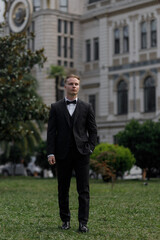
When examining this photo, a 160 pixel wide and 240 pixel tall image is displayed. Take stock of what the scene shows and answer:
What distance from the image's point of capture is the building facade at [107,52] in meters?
49.2

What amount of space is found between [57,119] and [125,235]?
1.94m

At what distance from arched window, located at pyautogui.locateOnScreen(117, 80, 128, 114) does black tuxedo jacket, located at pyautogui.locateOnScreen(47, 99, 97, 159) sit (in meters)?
41.9

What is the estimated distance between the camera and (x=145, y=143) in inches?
1328

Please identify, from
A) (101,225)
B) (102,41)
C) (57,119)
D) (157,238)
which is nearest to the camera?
(157,238)

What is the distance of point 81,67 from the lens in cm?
5612

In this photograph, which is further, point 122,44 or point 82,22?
point 82,22

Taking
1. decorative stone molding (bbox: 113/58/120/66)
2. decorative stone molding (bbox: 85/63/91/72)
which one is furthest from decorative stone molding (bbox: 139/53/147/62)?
decorative stone molding (bbox: 85/63/91/72)

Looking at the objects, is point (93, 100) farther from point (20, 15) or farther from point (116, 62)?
point (20, 15)

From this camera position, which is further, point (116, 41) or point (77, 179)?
point (116, 41)

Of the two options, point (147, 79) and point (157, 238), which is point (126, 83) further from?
point (157, 238)

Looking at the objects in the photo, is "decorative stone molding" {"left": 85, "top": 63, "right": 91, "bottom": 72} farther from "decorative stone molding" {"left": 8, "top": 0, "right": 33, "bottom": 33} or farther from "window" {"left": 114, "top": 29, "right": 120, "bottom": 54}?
"decorative stone molding" {"left": 8, "top": 0, "right": 33, "bottom": 33}

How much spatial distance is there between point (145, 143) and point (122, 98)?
17744 mm

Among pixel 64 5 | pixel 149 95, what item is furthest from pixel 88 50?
pixel 149 95

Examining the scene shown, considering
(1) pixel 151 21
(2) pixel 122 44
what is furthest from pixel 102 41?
(1) pixel 151 21
